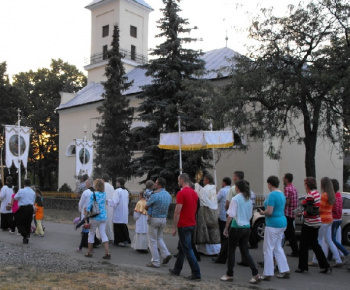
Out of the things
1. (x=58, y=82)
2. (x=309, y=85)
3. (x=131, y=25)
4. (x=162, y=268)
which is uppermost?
(x=131, y=25)

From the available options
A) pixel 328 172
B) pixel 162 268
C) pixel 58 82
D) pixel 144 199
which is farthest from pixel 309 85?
pixel 58 82

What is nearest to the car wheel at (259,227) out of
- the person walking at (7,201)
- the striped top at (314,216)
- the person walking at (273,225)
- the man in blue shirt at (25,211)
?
the striped top at (314,216)

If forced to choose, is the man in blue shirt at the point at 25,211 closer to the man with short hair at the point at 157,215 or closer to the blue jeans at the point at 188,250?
the man with short hair at the point at 157,215

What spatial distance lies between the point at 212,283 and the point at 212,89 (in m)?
10.1

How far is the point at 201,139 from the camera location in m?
13.4

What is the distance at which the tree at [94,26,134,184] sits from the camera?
2800 cm

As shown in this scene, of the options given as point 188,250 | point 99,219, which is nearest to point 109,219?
point 99,219

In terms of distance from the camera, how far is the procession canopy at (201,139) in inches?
527

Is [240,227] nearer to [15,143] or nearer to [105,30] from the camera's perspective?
[15,143]

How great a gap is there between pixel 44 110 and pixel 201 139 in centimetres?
3869

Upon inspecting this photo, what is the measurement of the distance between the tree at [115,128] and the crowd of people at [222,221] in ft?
51.1

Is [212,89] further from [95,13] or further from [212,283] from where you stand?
[95,13]

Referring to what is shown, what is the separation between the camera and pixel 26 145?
21.7 m

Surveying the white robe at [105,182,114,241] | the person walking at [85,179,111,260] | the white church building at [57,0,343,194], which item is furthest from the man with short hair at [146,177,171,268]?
the white church building at [57,0,343,194]
